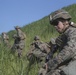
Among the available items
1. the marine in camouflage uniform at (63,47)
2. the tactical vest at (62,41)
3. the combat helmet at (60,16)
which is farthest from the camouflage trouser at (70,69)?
the combat helmet at (60,16)

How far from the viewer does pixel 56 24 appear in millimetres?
6242

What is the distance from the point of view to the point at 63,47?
5844mm

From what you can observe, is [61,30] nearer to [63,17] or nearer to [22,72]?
[63,17]

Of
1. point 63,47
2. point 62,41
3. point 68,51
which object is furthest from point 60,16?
point 68,51

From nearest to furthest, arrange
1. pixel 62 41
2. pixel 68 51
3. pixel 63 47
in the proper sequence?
pixel 68 51 < pixel 63 47 < pixel 62 41

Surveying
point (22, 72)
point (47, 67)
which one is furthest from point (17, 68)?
point (47, 67)

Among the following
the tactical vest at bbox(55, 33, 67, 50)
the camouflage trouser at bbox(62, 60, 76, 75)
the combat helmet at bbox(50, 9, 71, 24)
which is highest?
the combat helmet at bbox(50, 9, 71, 24)

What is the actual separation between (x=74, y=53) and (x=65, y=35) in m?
0.37

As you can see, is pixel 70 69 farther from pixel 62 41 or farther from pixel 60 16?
pixel 60 16

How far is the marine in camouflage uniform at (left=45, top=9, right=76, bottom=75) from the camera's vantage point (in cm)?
574

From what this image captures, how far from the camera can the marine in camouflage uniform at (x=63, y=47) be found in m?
5.74

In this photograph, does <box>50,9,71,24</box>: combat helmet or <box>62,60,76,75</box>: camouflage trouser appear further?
<box>50,9,71,24</box>: combat helmet

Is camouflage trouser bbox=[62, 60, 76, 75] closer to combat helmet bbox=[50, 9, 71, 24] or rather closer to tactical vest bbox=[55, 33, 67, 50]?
tactical vest bbox=[55, 33, 67, 50]

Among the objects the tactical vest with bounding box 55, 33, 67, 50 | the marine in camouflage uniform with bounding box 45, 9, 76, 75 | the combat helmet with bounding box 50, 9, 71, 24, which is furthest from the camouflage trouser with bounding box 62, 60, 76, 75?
the combat helmet with bounding box 50, 9, 71, 24
